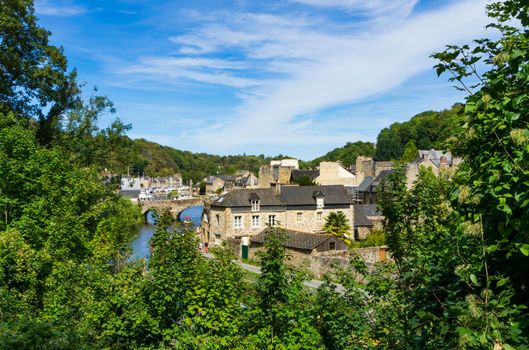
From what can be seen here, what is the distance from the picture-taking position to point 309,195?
3872 cm

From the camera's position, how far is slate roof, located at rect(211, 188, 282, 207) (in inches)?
1428

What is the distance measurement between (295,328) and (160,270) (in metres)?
3.24

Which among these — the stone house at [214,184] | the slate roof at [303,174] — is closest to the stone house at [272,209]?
the slate roof at [303,174]

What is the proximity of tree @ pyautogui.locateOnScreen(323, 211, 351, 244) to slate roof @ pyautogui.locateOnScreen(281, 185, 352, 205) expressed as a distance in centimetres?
140

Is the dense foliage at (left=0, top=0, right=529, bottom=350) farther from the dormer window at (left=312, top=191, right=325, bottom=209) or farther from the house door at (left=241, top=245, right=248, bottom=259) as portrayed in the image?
the dormer window at (left=312, top=191, right=325, bottom=209)

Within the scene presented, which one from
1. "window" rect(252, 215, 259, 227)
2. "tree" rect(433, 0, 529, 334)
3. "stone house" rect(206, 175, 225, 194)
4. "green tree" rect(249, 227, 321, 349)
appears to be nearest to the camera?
"tree" rect(433, 0, 529, 334)

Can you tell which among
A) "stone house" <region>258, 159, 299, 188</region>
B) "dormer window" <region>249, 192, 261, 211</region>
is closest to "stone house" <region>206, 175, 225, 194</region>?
"stone house" <region>258, 159, 299, 188</region>

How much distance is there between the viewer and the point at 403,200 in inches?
252

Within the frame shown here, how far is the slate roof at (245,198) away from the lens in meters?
36.3

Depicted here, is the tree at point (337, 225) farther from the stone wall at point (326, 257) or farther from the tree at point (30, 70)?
the tree at point (30, 70)

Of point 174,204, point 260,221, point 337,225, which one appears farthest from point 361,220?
point 174,204

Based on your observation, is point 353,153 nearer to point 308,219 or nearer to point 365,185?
point 365,185

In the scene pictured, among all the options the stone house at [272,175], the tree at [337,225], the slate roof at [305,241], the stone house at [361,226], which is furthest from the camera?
the stone house at [272,175]

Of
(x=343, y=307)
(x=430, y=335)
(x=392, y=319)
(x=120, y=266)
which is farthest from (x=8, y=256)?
(x=430, y=335)
